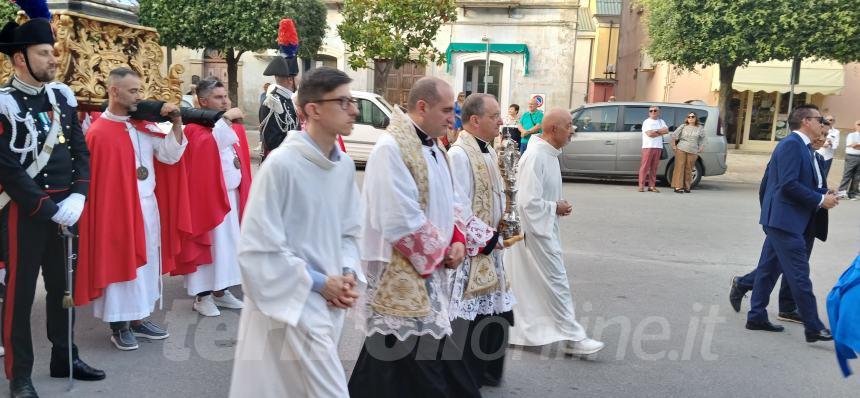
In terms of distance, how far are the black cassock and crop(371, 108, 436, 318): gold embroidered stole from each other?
2890mm

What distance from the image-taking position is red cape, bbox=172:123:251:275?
5.66 m

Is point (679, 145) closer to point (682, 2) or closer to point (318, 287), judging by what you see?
point (682, 2)

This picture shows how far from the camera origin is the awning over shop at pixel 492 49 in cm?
2597

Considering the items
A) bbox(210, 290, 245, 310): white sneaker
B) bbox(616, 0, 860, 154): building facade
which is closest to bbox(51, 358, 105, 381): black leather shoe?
bbox(210, 290, 245, 310): white sneaker

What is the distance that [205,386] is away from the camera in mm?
4484

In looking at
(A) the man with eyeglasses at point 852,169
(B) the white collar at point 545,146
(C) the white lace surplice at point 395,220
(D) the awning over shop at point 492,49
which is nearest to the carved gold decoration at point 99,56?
(C) the white lace surplice at point 395,220

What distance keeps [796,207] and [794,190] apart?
0.15 metres

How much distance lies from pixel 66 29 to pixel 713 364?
495cm

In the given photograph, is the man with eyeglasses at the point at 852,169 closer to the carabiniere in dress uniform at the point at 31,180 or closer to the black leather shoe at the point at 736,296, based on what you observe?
the black leather shoe at the point at 736,296

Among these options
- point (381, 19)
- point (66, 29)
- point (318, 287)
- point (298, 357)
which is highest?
point (381, 19)

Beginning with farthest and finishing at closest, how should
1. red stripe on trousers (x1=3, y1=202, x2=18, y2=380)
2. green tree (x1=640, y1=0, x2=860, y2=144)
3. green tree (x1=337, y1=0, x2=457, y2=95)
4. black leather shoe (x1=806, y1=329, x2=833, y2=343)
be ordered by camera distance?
green tree (x1=337, y1=0, x2=457, y2=95), green tree (x1=640, y1=0, x2=860, y2=144), black leather shoe (x1=806, y1=329, x2=833, y2=343), red stripe on trousers (x1=3, y1=202, x2=18, y2=380)

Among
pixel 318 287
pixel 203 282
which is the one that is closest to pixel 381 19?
pixel 203 282

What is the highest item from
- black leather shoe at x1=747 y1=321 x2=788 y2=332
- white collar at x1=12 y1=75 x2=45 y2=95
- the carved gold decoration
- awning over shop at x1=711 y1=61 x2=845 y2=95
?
awning over shop at x1=711 y1=61 x2=845 y2=95

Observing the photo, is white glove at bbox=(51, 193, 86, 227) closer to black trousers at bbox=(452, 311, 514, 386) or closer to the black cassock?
black trousers at bbox=(452, 311, 514, 386)
